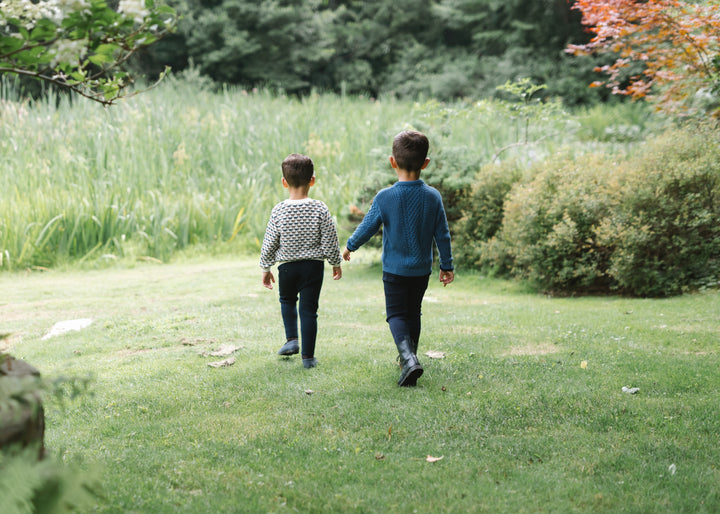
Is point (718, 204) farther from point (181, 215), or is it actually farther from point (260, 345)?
point (181, 215)

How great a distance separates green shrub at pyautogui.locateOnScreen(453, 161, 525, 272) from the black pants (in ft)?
13.6

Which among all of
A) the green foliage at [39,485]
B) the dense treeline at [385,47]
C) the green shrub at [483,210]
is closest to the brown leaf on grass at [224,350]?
the green foliage at [39,485]

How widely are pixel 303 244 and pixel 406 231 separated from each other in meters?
0.71

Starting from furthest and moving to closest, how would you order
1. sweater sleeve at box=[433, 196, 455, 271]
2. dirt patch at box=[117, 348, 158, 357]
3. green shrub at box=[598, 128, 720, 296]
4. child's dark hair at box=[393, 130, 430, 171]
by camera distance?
green shrub at box=[598, 128, 720, 296]
dirt patch at box=[117, 348, 158, 357]
sweater sleeve at box=[433, 196, 455, 271]
child's dark hair at box=[393, 130, 430, 171]

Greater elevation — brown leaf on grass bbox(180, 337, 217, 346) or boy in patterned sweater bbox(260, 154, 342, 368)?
boy in patterned sweater bbox(260, 154, 342, 368)

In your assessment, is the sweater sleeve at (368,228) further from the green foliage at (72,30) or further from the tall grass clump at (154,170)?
the tall grass clump at (154,170)

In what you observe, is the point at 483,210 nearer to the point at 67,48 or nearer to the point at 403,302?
the point at 403,302

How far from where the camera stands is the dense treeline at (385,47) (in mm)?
20938

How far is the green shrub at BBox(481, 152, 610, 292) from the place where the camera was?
21.5ft

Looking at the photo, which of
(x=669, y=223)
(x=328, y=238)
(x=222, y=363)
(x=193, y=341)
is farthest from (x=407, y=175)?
(x=669, y=223)

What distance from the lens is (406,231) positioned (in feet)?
12.2

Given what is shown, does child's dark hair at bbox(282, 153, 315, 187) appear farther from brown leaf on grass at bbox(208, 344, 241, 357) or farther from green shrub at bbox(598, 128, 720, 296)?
green shrub at bbox(598, 128, 720, 296)

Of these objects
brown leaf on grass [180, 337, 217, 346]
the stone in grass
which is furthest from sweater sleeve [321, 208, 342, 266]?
the stone in grass

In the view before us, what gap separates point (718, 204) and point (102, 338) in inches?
231
